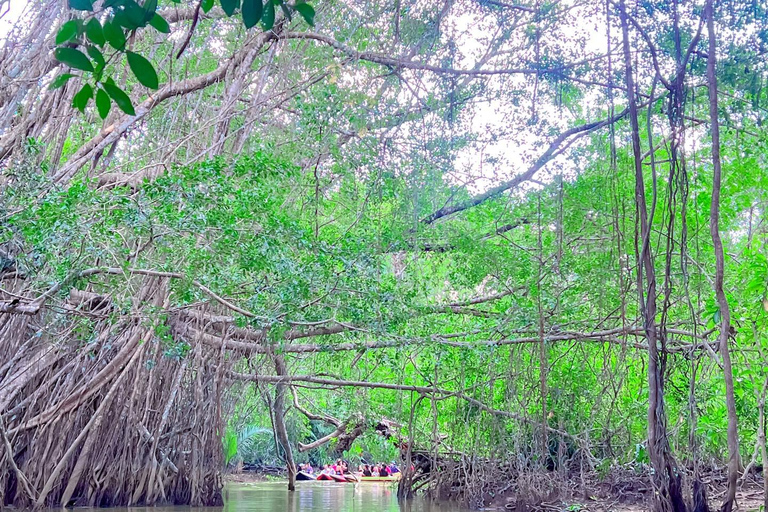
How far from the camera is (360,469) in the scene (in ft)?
50.6

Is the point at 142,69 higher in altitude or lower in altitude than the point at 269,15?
lower

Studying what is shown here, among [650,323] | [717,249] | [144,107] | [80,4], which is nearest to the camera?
[80,4]

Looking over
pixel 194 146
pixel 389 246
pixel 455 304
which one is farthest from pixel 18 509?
pixel 455 304

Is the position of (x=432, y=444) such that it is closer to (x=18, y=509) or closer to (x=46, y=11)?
(x=18, y=509)

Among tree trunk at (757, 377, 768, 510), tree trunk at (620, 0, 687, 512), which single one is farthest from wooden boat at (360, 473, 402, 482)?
tree trunk at (620, 0, 687, 512)

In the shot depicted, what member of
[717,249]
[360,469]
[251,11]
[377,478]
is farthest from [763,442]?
[360,469]

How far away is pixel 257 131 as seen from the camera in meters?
6.46

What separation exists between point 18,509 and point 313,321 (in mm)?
2537

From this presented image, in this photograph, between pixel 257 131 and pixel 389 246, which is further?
pixel 257 131

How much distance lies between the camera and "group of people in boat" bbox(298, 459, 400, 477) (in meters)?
13.9

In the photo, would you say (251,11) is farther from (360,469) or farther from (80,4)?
(360,469)

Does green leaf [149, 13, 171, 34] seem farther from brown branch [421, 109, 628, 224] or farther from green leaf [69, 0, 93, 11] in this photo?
brown branch [421, 109, 628, 224]

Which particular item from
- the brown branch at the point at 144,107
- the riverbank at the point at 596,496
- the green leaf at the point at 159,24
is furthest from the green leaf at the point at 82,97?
the riverbank at the point at 596,496

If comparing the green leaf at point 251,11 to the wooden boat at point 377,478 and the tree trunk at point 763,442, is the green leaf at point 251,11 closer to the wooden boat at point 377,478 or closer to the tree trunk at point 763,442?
the tree trunk at point 763,442
